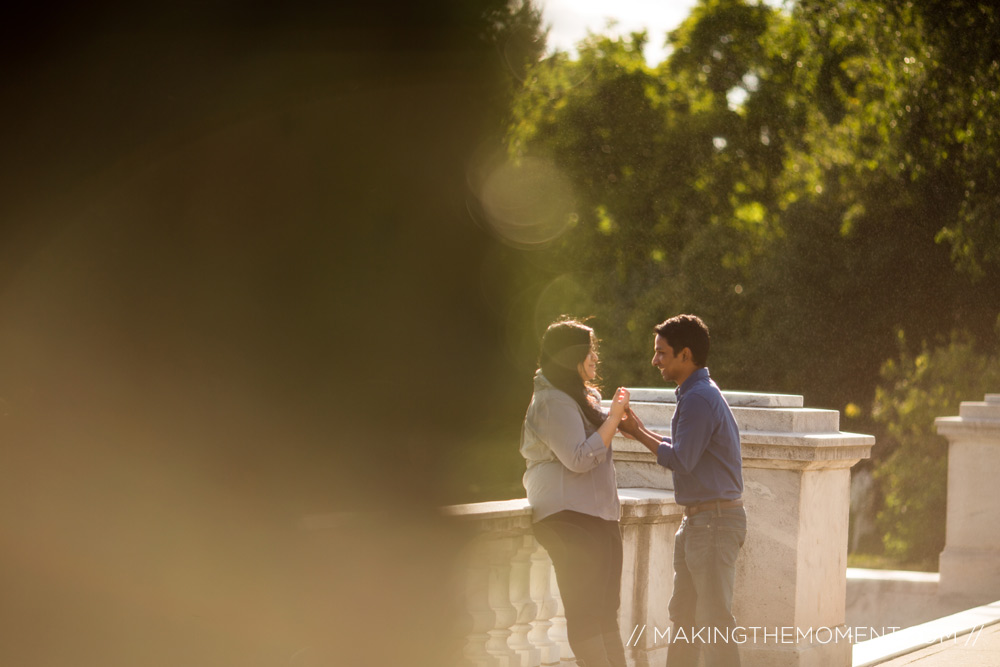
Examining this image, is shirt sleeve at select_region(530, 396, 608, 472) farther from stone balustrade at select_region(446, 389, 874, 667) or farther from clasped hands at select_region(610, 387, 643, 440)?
stone balustrade at select_region(446, 389, 874, 667)

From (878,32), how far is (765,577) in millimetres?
18063

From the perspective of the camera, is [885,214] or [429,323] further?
[885,214]

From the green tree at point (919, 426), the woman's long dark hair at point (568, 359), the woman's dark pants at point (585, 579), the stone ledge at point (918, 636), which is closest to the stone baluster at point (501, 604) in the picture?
the woman's dark pants at point (585, 579)

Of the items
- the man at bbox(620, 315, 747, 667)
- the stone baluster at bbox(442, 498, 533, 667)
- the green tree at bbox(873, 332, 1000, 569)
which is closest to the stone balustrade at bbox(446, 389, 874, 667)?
the stone baluster at bbox(442, 498, 533, 667)

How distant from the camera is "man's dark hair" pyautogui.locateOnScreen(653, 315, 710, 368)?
500 centimetres

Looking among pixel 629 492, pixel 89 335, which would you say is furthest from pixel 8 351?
pixel 629 492

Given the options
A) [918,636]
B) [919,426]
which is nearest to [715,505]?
[918,636]

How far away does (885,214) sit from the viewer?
20281 mm

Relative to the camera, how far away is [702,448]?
484 centimetres

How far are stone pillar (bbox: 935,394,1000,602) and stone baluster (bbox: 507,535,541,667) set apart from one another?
7868 mm

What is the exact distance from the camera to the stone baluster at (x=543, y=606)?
489cm

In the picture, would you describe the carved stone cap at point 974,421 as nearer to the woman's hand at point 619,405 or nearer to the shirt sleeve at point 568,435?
the woman's hand at point 619,405

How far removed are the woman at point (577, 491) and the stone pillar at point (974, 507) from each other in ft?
26.5

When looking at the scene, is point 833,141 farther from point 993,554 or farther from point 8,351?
point 8,351
